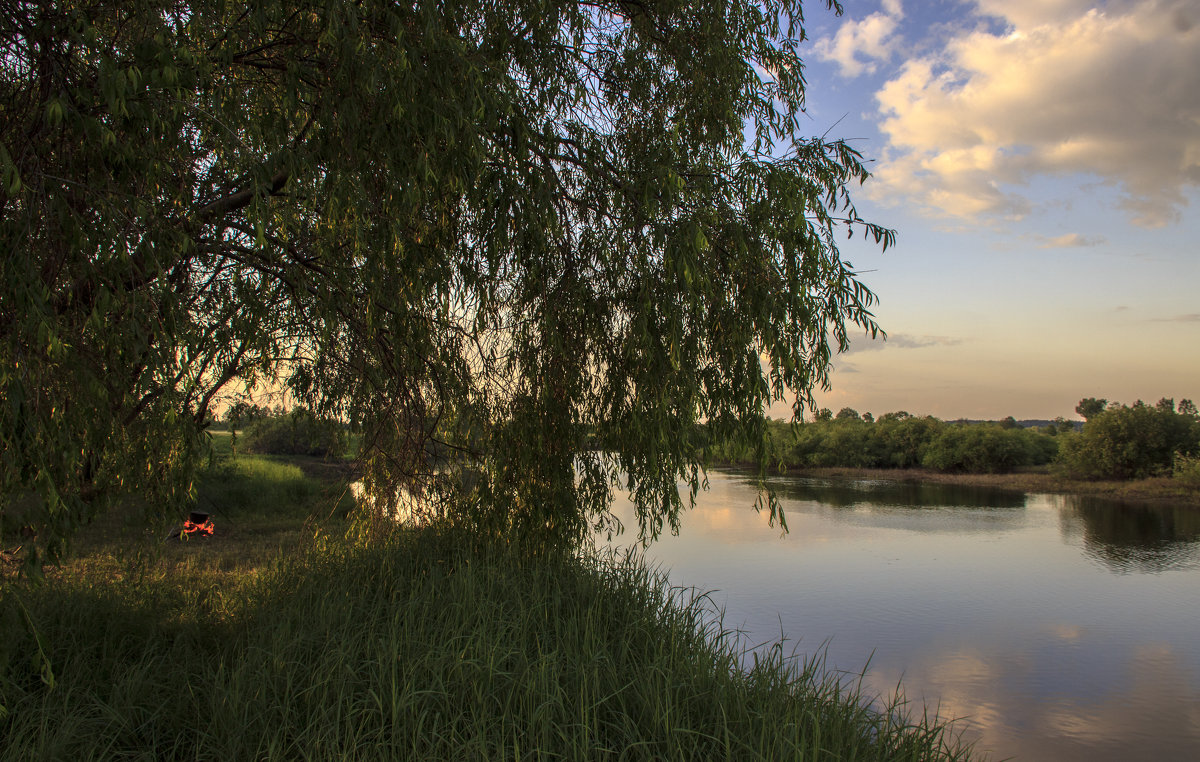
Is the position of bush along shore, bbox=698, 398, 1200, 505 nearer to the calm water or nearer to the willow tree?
the calm water

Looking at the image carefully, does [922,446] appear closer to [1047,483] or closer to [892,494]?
[1047,483]

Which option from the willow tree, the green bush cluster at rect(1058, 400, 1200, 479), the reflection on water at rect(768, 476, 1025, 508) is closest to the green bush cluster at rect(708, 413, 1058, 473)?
the reflection on water at rect(768, 476, 1025, 508)

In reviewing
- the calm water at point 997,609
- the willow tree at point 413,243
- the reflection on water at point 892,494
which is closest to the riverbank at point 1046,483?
the reflection on water at point 892,494

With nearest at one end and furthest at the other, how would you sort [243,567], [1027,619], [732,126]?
[732,126], [243,567], [1027,619]

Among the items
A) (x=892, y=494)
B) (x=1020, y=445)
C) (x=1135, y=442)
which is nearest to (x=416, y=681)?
(x=892, y=494)

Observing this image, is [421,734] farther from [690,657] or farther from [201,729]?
[690,657]

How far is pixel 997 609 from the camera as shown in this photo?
414 inches

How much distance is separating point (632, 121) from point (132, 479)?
391cm

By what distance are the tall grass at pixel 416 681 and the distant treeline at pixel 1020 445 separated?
13.2 meters

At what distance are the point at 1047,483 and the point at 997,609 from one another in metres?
21.1

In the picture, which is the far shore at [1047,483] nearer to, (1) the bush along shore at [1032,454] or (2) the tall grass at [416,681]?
(1) the bush along shore at [1032,454]

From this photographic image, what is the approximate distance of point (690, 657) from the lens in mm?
3982

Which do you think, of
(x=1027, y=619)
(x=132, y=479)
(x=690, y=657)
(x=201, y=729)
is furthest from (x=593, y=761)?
(x=1027, y=619)

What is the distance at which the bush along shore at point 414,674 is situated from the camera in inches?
118
